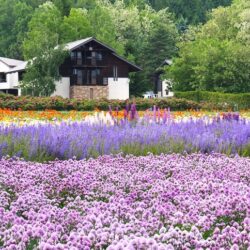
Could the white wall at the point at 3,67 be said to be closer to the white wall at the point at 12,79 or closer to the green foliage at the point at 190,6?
the white wall at the point at 12,79

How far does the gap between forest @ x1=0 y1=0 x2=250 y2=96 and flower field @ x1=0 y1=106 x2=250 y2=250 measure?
40399mm

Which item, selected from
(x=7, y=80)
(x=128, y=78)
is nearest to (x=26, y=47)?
(x=128, y=78)

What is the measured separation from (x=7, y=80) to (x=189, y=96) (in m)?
31.8

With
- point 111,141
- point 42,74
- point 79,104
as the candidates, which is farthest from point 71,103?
point 111,141

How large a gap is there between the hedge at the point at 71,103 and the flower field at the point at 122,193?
24297 mm

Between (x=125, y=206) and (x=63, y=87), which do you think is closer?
(x=125, y=206)

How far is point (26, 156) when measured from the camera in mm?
9898

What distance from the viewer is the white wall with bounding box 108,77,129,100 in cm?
6681

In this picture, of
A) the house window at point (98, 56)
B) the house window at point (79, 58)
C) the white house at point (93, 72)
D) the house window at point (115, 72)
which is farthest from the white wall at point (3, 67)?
the house window at point (115, 72)

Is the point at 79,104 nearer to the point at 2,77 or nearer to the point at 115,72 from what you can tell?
the point at 115,72

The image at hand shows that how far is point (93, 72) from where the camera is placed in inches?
2616

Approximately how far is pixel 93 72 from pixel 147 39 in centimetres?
2010

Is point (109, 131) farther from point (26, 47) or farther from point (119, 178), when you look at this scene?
point (26, 47)

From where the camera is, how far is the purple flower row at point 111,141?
10188 mm
